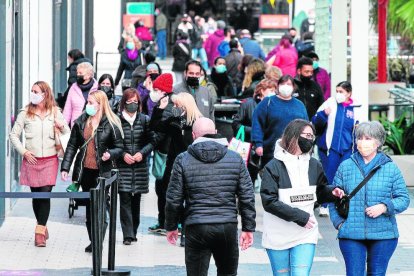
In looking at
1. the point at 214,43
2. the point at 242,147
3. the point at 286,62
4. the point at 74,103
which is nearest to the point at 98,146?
the point at 242,147

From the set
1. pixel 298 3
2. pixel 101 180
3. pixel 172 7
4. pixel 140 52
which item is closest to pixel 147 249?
pixel 101 180

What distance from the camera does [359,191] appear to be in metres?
10.4

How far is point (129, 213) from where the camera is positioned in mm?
14297

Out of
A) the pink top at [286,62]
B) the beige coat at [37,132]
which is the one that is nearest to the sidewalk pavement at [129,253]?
the beige coat at [37,132]

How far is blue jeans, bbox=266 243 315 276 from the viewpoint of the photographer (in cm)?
1012

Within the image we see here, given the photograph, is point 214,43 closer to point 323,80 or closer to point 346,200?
point 323,80

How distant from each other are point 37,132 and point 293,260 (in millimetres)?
4817

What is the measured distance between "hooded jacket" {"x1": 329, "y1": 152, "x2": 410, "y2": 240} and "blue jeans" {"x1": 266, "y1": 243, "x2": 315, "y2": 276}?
39 centimetres

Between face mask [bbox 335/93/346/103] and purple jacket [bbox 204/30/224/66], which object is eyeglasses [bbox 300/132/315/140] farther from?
purple jacket [bbox 204/30/224/66]

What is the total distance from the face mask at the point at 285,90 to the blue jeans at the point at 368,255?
4.78 meters

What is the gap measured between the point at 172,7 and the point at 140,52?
101ft

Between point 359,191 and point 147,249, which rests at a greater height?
point 359,191

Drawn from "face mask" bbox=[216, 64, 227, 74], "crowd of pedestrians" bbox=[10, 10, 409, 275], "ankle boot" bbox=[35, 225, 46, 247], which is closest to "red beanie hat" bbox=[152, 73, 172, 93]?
"crowd of pedestrians" bbox=[10, 10, 409, 275]

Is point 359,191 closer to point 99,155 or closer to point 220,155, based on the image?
point 220,155
